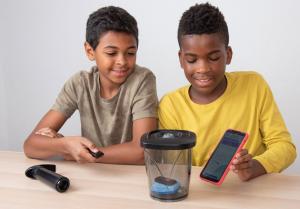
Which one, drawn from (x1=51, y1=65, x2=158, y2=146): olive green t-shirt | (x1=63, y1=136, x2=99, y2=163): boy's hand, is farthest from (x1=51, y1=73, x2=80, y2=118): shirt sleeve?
(x1=63, y1=136, x2=99, y2=163): boy's hand

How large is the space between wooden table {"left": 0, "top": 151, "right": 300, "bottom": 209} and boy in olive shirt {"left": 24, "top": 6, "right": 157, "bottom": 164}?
136mm

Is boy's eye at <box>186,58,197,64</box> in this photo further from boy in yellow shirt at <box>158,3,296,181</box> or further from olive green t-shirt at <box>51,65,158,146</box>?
olive green t-shirt at <box>51,65,158,146</box>

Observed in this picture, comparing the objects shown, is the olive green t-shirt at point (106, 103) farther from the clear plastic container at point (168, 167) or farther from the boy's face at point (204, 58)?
the clear plastic container at point (168, 167)

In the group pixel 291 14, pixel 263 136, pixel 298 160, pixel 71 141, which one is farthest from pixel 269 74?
pixel 71 141

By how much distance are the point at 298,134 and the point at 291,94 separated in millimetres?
202

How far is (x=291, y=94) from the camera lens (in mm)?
2178

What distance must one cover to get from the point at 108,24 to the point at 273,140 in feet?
1.91

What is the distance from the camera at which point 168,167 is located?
932 millimetres

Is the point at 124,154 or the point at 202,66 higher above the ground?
the point at 202,66

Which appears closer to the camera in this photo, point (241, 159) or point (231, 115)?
point (241, 159)

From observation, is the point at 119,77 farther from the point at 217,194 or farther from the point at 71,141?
the point at 217,194

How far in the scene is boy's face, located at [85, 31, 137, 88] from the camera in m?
1.33

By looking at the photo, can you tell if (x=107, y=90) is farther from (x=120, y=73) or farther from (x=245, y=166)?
(x=245, y=166)

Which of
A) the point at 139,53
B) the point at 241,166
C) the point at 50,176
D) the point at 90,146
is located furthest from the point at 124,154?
the point at 139,53
